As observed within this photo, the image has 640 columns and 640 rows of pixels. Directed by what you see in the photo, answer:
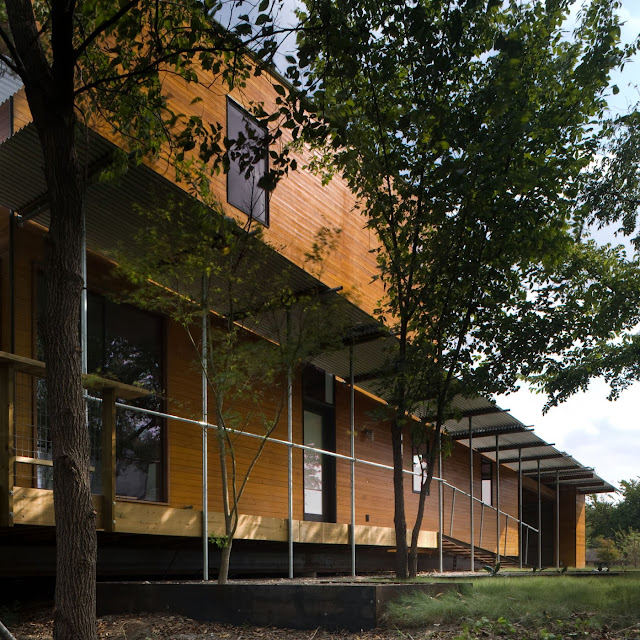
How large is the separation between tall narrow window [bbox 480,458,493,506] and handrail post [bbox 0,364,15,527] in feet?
65.2

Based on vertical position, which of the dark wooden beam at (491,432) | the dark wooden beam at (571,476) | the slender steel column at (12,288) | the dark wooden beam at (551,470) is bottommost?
the dark wooden beam at (571,476)

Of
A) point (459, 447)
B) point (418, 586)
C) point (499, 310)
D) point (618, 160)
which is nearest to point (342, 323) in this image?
point (499, 310)

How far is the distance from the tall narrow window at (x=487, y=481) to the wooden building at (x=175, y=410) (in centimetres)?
611

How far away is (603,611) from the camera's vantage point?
657 centimetres

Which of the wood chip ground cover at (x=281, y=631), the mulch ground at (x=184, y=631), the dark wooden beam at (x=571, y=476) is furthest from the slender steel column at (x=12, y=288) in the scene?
the dark wooden beam at (x=571, y=476)

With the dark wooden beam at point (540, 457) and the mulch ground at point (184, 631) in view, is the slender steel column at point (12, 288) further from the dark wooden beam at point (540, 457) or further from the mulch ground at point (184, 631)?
the dark wooden beam at point (540, 457)

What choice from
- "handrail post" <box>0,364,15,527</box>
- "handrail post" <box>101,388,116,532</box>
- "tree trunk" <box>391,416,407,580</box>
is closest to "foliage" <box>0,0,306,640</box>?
"handrail post" <box>0,364,15,527</box>

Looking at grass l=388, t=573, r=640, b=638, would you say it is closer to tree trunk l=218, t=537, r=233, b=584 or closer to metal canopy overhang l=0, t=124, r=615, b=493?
tree trunk l=218, t=537, r=233, b=584

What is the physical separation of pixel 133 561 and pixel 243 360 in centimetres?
289

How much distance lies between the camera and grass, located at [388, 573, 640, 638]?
6.28 meters

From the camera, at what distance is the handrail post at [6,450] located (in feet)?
21.6

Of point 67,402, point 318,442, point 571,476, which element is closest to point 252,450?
point 318,442

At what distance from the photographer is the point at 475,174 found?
8766 millimetres

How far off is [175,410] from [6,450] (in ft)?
17.7
